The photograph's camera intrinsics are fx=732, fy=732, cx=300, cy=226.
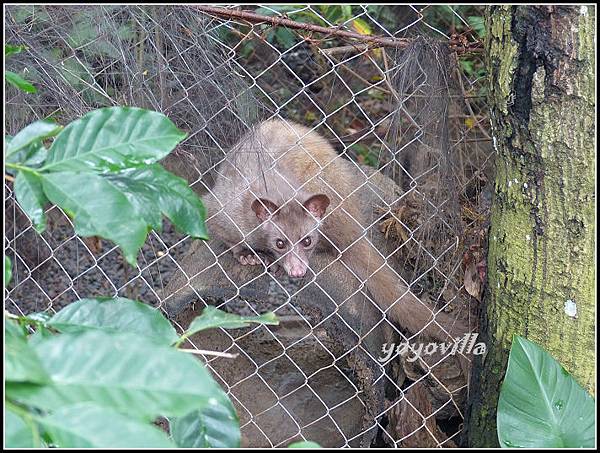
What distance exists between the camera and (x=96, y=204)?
4.33ft

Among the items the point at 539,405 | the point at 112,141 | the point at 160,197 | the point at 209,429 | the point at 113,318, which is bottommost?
the point at 539,405

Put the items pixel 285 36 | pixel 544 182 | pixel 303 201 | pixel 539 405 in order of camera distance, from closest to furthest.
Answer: pixel 539 405, pixel 544 182, pixel 303 201, pixel 285 36

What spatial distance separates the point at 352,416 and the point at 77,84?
2145 mm

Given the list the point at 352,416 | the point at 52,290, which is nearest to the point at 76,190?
the point at 352,416

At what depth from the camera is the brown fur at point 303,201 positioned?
3391mm

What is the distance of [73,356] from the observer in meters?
1.05

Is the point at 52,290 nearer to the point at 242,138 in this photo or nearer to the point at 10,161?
the point at 242,138

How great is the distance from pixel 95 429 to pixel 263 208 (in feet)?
10.0

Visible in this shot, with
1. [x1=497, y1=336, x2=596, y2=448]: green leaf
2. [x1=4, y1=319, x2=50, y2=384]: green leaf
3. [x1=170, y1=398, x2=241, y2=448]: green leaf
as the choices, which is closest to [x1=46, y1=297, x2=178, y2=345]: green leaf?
[x1=170, y1=398, x2=241, y2=448]: green leaf

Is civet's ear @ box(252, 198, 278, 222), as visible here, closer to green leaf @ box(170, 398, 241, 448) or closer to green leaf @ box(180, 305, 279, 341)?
green leaf @ box(180, 305, 279, 341)

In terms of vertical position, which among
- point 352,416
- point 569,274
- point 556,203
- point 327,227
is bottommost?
point 352,416

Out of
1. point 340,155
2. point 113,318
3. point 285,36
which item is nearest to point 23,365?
point 113,318

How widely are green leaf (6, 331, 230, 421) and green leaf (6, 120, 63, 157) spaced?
0.45 metres

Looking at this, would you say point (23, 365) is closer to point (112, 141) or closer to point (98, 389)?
point (98, 389)
